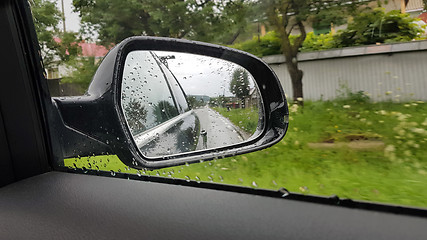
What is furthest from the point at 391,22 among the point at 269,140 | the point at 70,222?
the point at 70,222

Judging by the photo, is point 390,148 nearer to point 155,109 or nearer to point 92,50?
point 155,109

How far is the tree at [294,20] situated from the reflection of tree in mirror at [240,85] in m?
0.28

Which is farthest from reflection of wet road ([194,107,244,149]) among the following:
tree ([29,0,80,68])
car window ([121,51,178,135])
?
tree ([29,0,80,68])

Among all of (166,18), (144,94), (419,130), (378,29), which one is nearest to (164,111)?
(144,94)

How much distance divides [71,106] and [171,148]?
884 mm

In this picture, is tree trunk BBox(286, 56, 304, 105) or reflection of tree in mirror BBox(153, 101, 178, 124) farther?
reflection of tree in mirror BBox(153, 101, 178, 124)

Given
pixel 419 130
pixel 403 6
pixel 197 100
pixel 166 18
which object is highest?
pixel 166 18

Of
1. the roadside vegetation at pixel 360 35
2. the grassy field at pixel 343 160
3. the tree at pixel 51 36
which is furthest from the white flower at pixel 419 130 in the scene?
the tree at pixel 51 36

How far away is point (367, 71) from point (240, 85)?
754 millimetres

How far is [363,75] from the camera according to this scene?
2.05 meters

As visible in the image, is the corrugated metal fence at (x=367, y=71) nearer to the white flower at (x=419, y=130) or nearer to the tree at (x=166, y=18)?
the white flower at (x=419, y=130)

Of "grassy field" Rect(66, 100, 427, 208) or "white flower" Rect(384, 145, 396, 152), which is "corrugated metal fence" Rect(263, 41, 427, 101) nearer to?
"grassy field" Rect(66, 100, 427, 208)

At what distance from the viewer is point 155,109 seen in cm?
262

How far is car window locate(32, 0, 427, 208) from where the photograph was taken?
1.86 m
